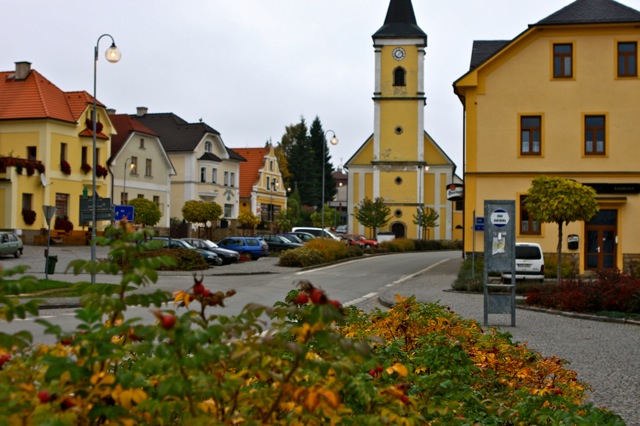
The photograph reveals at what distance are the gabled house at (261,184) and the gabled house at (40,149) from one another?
103 ft

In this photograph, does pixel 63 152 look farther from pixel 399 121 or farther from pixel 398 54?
pixel 398 54

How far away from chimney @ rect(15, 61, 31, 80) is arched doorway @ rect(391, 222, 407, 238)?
1420 inches

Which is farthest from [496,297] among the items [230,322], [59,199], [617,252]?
[59,199]

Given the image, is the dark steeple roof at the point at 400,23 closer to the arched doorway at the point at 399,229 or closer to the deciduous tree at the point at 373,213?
the deciduous tree at the point at 373,213

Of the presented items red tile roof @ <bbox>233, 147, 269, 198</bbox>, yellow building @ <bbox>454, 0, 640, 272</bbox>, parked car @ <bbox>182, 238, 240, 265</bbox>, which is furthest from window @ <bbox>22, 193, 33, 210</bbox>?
red tile roof @ <bbox>233, 147, 269, 198</bbox>

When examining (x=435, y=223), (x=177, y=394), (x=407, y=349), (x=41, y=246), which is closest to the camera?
(x=177, y=394)

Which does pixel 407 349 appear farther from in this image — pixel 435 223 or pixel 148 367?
pixel 435 223

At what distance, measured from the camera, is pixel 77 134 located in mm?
56500

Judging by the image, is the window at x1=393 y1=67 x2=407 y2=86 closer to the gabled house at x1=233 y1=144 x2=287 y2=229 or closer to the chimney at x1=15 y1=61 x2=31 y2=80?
the gabled house at x1=233 y1=144 x2=287 y2=229

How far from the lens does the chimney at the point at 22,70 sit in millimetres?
55844

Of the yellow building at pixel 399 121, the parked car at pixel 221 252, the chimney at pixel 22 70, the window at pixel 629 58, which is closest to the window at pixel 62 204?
the chimney at pixel 22 70

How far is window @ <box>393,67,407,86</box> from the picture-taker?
245ft

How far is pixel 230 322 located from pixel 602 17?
3489 centimetres

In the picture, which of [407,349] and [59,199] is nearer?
[407,349]
